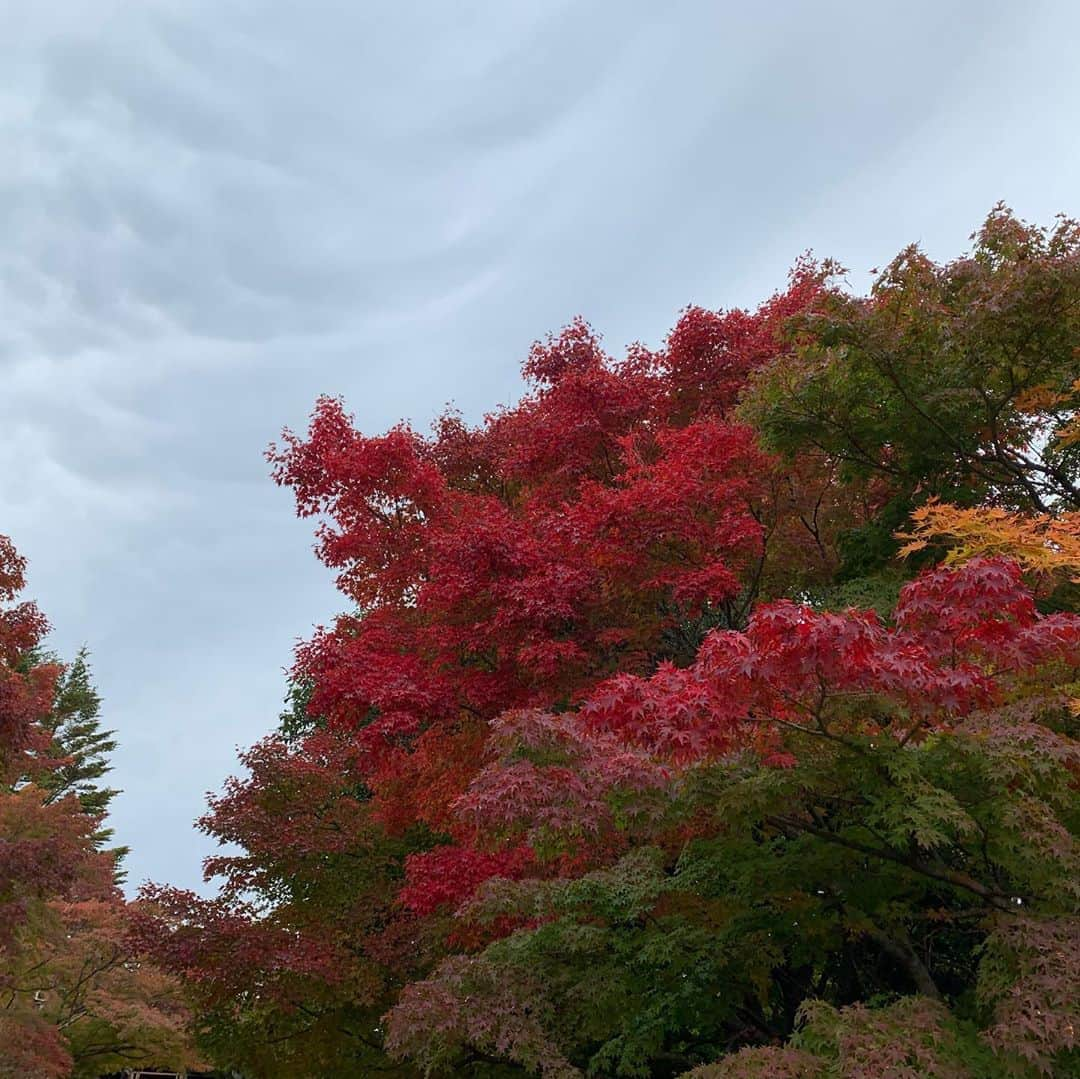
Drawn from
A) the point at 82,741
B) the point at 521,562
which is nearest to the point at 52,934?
the point at 521,562

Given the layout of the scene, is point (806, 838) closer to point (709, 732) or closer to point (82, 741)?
point (709, 732)

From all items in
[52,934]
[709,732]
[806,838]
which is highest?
[52,934]

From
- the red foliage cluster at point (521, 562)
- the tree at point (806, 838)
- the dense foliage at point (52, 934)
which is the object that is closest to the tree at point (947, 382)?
the red foliage cluster at point (521, 562)

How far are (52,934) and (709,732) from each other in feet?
43.9

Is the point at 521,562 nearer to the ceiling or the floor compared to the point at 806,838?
nearer to the ceiling

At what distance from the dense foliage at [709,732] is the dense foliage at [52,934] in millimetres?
2231

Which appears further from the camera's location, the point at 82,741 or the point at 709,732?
the point at 82,741

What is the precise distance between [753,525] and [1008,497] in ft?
12.5

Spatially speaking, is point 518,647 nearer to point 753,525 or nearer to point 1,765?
point 753,525

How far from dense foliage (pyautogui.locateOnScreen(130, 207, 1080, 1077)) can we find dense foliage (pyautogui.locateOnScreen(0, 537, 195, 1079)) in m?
2.23

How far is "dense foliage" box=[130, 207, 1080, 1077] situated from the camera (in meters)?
6.07

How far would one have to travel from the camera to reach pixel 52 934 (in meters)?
14.8

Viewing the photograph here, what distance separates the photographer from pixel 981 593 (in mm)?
6141

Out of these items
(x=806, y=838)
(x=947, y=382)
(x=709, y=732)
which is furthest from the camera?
(x=947, y=382)
